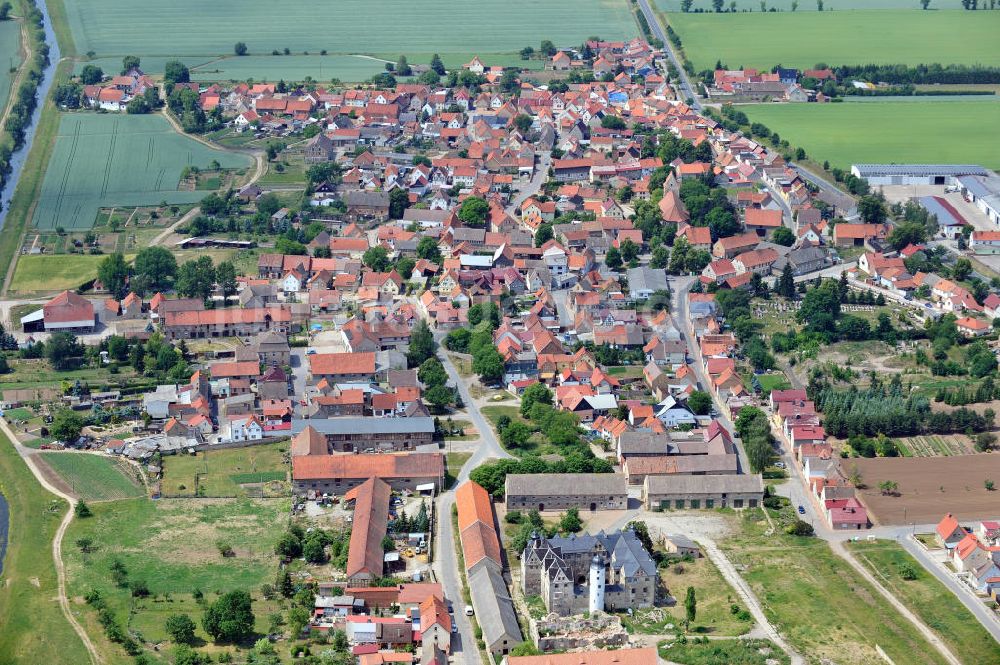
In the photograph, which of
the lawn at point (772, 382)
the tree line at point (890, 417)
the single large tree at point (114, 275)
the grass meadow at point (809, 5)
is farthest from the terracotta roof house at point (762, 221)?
the grass meadow at point (809, 5)

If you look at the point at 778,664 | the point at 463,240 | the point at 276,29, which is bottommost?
the point at 778,664

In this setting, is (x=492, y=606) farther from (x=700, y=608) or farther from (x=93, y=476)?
(x=93, y=476)

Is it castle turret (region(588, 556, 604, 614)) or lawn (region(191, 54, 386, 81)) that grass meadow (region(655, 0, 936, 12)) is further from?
castle turret (region(588, 556, 604, 614))

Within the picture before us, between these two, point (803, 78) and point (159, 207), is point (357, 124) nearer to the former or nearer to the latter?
point (159, 207)

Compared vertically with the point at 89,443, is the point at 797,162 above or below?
above

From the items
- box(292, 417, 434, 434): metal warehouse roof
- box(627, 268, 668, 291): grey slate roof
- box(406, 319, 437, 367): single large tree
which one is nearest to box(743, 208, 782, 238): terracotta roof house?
box(627, 268, 668, 291): grey slate roof

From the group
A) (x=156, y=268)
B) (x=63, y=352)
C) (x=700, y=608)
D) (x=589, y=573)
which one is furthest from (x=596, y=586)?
(x=156, y=268)

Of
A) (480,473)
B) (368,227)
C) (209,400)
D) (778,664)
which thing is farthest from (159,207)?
(778,664)
